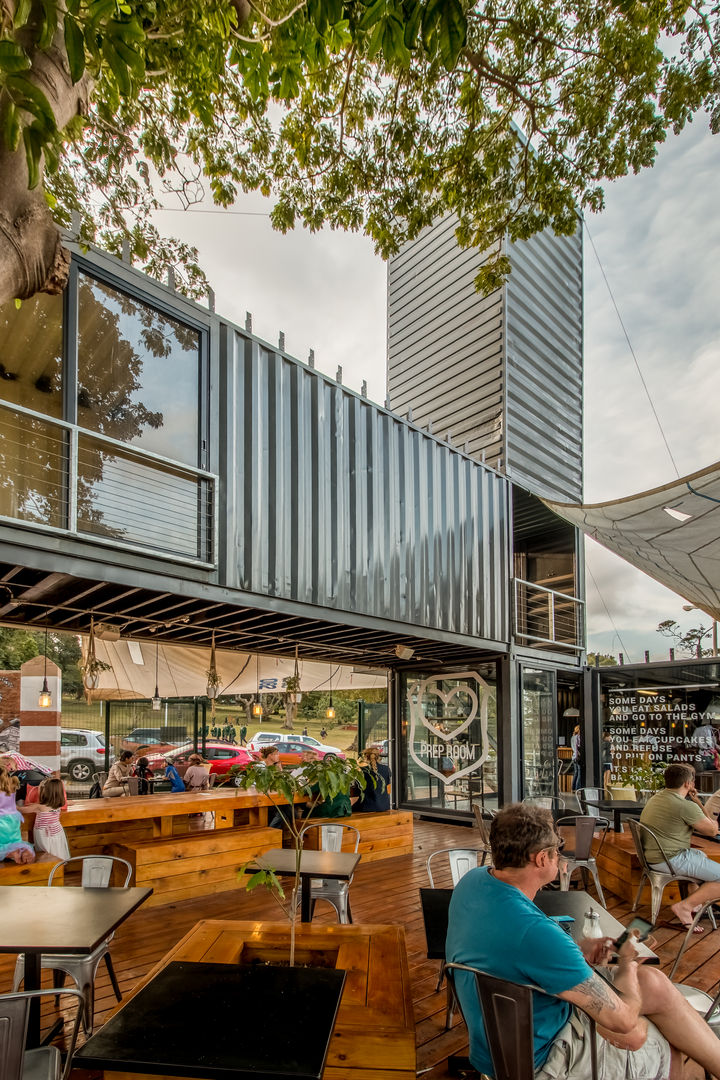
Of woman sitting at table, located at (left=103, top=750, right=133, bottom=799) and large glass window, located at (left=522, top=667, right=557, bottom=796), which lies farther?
large glass window, located at (left=522, top=667, right=557, bottom=796)

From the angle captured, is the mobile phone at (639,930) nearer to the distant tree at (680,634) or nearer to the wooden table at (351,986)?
the wooden table at (351,986)

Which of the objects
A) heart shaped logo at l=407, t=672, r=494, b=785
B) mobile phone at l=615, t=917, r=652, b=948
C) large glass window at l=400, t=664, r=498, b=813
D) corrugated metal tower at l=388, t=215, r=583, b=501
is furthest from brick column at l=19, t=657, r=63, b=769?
mobile phone at l=615, t=917, r=652, b=948

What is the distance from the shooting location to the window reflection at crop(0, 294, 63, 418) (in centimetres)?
507

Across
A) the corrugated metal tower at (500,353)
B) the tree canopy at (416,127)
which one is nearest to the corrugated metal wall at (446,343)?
the corrugated metal tower at (500,353)

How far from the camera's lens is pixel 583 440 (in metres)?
13.3

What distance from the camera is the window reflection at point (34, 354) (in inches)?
200

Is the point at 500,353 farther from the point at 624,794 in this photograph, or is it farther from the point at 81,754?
the point at 81,754

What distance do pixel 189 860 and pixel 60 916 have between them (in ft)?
11.9

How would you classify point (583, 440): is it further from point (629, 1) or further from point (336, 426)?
point (629, 1)

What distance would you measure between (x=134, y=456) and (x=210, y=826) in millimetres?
4603

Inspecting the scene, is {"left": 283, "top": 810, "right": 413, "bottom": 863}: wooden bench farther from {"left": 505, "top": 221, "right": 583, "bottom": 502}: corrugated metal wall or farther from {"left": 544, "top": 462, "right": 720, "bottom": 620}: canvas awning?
{"left": 505, "top": 221, "right": 583, "bottom": 502}: corrugated metal wall

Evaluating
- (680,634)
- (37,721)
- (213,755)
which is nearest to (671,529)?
(37,721)

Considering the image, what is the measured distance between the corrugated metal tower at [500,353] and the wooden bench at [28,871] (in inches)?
319

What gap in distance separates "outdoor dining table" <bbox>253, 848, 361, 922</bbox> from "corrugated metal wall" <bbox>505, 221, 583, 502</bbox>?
7.56 m
